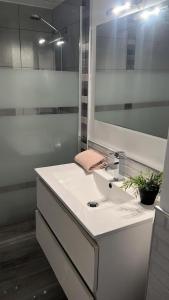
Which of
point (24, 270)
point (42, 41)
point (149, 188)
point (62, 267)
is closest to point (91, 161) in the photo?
point (149, 188)

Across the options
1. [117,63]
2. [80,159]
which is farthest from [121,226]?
[117,63]

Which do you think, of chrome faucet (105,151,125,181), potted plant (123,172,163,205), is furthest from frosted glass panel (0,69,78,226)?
potted plant (123,172,163,205)

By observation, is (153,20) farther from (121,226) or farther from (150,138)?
(121,226)

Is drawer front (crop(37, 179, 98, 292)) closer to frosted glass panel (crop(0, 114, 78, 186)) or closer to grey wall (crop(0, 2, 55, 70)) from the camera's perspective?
frosted glass panel (crop(0, 114, 78, 186))

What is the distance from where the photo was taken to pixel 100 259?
1095 mm

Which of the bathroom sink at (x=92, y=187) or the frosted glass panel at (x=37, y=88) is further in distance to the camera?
the frosted glass panel at (x=37, y=88)

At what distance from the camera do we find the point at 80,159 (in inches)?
72.3

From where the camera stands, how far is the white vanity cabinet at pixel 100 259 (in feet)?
3.65

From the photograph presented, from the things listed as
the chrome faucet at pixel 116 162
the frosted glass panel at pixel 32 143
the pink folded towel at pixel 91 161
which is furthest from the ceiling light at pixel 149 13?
the frosted glass panel at pixel 32 143

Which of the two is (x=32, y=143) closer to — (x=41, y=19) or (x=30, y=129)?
(x=30, y=129)

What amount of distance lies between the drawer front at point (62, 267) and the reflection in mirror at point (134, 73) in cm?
90

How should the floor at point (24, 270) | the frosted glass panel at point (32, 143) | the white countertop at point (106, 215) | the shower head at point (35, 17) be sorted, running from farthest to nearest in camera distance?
1. the shower head at point (35, 17)
2. the frosted glass panel at point (32, 143)
3. the floor at point (24, 270)
4. the white countertop at point (106, 215)

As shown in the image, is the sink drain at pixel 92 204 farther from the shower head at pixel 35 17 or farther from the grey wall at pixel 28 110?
the shower head at pixel 35 17

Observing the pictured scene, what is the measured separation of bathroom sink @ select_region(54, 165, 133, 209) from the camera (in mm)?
1492
